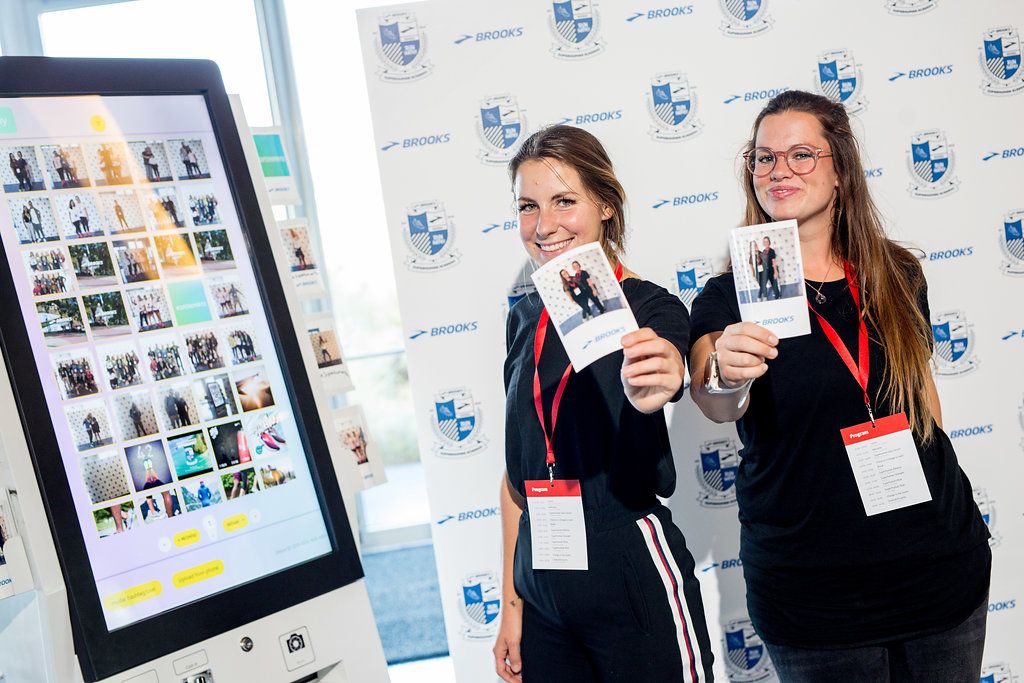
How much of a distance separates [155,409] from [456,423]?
1372 mm

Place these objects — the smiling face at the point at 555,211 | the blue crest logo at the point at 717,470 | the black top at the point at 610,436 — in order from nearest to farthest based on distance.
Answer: the black top at the point at 610,436
the smiling face at the point at 555,211
the blue crest logo at the point at 717,470

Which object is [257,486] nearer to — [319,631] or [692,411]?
[319,631]

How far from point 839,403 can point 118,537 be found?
1296mm

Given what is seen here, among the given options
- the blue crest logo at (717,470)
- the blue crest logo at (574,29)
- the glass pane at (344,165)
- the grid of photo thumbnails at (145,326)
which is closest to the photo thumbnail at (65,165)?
the grid of photo thumbnails at (145,326)

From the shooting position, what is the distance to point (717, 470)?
255 centimetres

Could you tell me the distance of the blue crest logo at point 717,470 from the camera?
2.55 meters

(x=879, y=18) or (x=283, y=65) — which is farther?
(x=283, y=65)

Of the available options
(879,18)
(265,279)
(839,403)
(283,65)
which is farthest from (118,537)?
(283,65)

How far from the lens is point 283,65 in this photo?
14.3 ft

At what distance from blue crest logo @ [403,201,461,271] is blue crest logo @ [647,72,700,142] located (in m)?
0.69

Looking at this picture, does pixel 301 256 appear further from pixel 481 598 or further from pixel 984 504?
pixel 984 504

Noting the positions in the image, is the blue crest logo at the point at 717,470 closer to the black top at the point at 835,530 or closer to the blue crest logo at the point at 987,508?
the blue crest logo at the point at 987,508

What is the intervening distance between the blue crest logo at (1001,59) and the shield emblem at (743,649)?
1864mm

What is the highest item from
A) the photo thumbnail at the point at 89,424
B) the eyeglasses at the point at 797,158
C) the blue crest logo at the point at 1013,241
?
the eyeglasses at the point at 797,158
